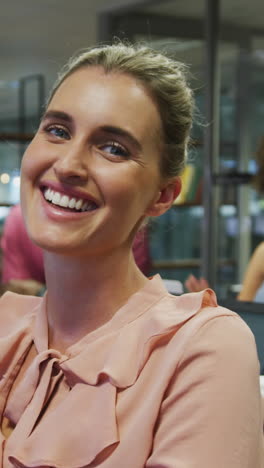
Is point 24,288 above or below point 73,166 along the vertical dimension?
below

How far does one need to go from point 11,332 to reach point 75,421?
11.7 inches

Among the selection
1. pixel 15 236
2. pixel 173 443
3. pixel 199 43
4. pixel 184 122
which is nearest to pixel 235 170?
pixel 199 43

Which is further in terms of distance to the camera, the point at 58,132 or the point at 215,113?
the point at 215,113

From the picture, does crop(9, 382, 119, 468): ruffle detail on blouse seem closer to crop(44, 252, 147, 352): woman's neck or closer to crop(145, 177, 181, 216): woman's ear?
crop(44, 252, 147, 352): woman's neck

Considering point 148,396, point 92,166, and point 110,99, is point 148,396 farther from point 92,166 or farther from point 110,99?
point 110,99

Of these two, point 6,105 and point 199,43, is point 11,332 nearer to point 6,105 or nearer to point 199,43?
point 199,43

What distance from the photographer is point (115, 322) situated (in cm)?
122

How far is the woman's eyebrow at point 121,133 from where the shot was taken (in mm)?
1181

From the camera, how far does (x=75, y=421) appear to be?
110 cm

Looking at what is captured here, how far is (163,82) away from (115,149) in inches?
6.0

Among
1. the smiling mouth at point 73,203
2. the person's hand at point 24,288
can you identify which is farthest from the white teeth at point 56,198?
the person's hand at point 24,288

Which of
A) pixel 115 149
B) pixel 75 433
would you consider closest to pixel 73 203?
pixel 115 149

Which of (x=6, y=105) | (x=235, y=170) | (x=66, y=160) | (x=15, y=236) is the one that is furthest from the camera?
(x=6, y=105)

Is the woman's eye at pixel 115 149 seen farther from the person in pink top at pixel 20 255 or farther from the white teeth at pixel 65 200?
the person in pink top at pixel 20 255
